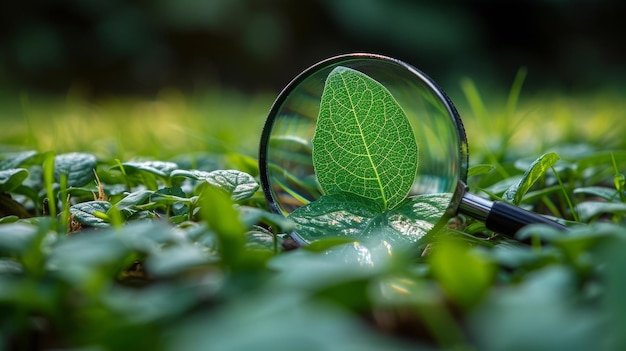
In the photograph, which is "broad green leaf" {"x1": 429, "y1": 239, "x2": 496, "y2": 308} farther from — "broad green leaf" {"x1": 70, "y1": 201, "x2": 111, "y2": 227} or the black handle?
"broad green leaf" {"x1": 70, "y1": 201, "x2": 111, "y2": 227}

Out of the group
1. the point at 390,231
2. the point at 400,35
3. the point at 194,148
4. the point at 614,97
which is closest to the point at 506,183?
the point at 390,231

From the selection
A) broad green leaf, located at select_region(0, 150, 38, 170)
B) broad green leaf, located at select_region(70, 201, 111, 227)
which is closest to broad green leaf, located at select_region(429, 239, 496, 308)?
broad green leaf, located at select_region(70, 201, 111, 227)

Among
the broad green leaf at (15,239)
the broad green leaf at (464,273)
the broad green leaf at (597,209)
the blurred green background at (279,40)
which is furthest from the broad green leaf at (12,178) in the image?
the blurred green background at (279,40)

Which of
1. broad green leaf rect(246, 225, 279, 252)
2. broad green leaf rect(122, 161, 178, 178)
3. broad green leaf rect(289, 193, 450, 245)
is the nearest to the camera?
broad green leaf rect(246, 225, 279, 252)

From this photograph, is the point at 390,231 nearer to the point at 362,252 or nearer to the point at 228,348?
the point at 362,252

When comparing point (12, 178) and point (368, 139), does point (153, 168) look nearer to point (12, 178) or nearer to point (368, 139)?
point (12, 178)

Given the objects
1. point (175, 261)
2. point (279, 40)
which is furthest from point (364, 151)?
point (279, 40)
